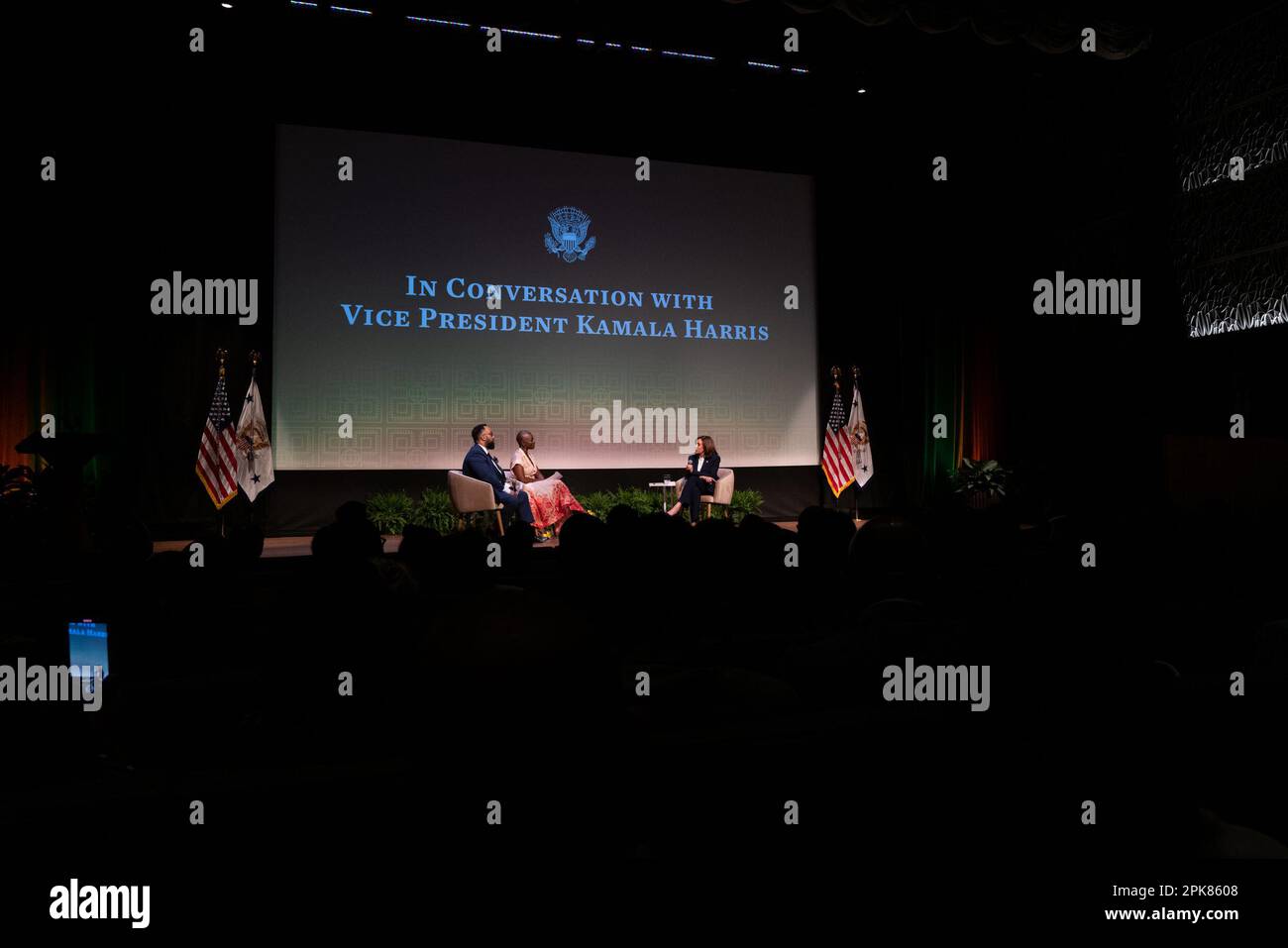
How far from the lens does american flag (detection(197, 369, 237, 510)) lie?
7961mm

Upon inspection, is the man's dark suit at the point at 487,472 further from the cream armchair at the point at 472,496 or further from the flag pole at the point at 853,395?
the flag pole at the point at 853,395

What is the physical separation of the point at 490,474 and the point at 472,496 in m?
0.24

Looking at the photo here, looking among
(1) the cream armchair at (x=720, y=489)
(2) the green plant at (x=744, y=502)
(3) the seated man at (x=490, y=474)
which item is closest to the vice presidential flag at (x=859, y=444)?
(2) the green plant at (x=744, y=502)

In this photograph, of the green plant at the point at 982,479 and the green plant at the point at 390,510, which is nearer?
the green plant at the point at 390,510

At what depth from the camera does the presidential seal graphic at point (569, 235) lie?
32.1 ft

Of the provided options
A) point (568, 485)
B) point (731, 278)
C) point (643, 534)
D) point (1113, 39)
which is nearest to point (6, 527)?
point (643, 534)

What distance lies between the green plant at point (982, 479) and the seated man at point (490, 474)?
16.6 feet

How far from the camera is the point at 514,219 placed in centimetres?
964

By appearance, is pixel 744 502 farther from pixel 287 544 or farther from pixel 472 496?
pixel 287 544

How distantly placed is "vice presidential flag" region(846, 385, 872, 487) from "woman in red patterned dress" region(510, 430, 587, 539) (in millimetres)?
3124

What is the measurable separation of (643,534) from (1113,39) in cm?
739

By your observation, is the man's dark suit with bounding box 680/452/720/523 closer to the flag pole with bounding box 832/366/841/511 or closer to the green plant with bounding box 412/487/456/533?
the flag pole with bounding box 832/366/841/511
